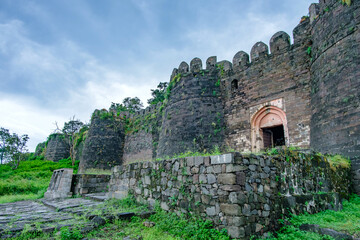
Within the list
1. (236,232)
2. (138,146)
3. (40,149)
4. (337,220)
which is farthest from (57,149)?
(337,220)

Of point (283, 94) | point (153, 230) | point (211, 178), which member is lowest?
point (153, 230)

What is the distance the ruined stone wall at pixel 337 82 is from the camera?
6801 millimetres

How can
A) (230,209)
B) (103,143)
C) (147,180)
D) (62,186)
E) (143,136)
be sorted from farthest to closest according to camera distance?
(103,143) < (143,136) < (62,186) < (147,180) < (230,209)

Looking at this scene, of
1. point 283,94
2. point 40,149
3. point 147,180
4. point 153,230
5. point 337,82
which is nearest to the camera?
point 153,230

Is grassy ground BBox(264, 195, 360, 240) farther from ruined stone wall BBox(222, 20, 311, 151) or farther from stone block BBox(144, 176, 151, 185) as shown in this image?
ruined stone wall BBox(222, 20, 311, 151)

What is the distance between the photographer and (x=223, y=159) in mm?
3516

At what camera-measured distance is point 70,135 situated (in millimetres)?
28312

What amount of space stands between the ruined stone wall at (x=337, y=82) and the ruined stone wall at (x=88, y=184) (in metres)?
8.24

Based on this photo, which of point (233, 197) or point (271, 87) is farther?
point (271, 87)

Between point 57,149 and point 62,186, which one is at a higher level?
point 57,149

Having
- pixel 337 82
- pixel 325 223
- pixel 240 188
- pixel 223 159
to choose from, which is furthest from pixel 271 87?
pixel 240 188

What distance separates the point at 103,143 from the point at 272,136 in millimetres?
13997

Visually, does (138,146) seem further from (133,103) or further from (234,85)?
(133,103)

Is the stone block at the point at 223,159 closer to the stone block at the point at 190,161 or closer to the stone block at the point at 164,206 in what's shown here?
the stone block at the point at 190,161
